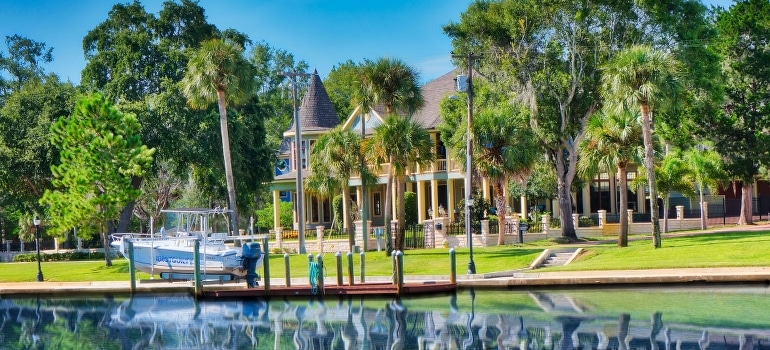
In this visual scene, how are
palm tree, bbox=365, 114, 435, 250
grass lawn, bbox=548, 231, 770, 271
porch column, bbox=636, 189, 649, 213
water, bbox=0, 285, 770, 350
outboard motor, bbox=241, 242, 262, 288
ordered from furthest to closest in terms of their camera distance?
porch column, bbox=636, 189, 649, 213
palm tree, bbox=365, 114, 435, 250
outboard motor, bbox=241, 242, 262, 288
grass lawn, bbox=548, 231, 770, 271
water, bbox=0, 285, 770, 350

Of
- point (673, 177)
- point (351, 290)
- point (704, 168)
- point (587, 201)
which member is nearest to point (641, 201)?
point (587, 201)

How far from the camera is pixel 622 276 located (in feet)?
111

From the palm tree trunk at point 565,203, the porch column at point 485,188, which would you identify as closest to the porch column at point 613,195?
the porch column at point 485,188

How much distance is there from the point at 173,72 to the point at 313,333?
1361 inches

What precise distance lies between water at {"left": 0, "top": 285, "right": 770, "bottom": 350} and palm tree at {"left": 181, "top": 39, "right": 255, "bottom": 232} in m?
15.0

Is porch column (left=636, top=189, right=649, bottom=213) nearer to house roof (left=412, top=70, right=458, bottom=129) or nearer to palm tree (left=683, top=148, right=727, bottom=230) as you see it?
palm tree (left=683, top=148, right=727, bottom=230)

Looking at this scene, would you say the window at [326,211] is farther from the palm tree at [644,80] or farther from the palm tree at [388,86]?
the palm tree at [644,80]

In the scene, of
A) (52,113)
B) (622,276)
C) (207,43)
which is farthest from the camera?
(52,113)

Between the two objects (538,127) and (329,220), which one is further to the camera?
(329,220)

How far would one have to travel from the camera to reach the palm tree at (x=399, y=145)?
44906mm

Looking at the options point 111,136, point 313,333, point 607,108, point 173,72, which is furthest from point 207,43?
point 313,333

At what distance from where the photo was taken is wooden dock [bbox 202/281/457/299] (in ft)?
111

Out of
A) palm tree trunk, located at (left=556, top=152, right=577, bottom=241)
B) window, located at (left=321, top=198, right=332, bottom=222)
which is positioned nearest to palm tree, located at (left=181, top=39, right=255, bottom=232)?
palm tree trunk, located at (left=556, top=152, right=577, bottom=241)

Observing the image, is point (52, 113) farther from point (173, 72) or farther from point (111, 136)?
point (111, 136)
